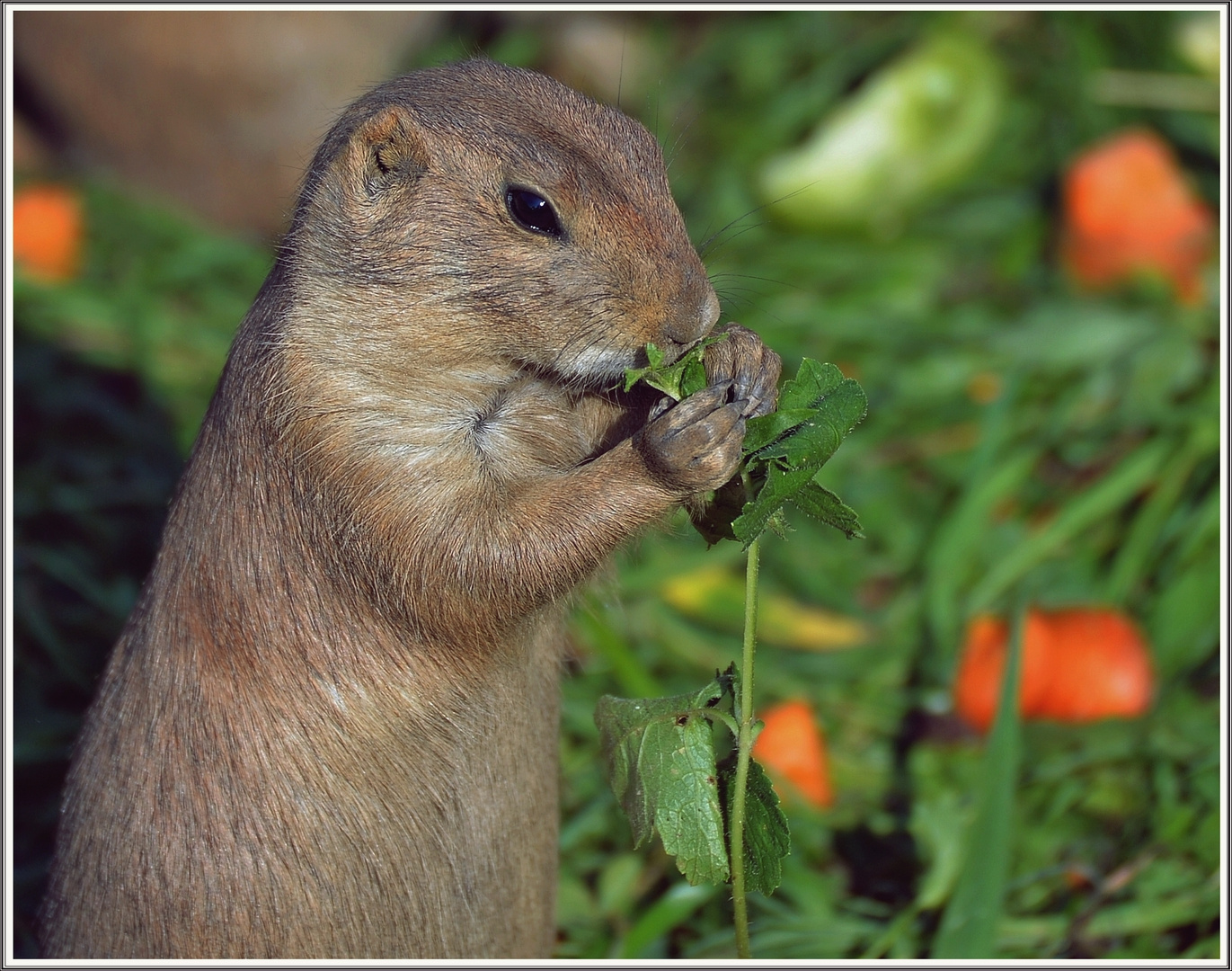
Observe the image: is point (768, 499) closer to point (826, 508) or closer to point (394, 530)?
point (826, 508)

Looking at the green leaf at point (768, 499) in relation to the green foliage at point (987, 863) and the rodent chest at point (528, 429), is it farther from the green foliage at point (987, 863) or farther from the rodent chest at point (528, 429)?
the green foliage at point (987, 863)

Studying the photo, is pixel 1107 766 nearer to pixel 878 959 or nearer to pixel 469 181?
pixel 878 959

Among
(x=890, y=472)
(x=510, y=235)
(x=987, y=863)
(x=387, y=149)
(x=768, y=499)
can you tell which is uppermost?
(x=890, y=472)

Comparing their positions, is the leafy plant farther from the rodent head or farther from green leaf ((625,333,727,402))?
the rodent head

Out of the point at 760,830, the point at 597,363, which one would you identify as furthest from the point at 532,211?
the point at 760,830

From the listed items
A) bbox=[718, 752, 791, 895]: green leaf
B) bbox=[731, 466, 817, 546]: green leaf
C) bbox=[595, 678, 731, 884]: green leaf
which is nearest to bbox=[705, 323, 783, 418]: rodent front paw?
bbox=[731, 466, 817, 546]: green leaf

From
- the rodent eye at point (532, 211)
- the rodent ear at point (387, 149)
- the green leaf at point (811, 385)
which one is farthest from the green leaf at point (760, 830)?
the rodent ear at point (387, 149)

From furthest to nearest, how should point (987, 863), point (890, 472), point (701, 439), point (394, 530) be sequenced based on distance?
point (890, 472) → point (987, 863) → point (394, 530) → point (701, 439)
